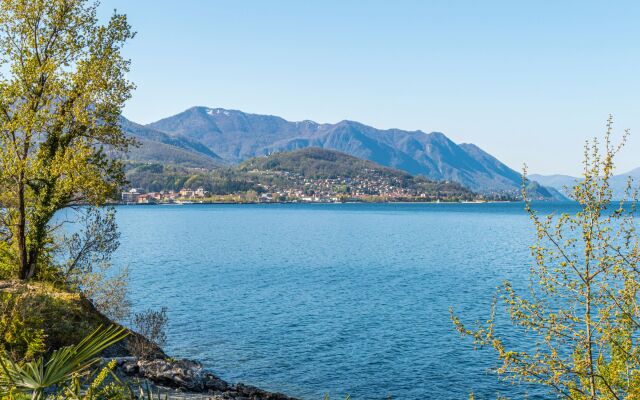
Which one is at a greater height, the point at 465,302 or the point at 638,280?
the point at 638,280

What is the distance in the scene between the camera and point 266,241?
14025 cm

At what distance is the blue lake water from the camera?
36906 millimetres

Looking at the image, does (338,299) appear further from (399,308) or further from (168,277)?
(168,277)

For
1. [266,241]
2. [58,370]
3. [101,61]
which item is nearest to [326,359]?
[101,61]

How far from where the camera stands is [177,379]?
86.0 feet

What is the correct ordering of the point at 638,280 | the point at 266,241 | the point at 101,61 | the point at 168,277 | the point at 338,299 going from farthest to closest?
the point at 266,241, the point at 168,277, the point at 338,299, the point at 101,61, the point at 638,280

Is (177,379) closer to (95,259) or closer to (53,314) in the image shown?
(53,314)

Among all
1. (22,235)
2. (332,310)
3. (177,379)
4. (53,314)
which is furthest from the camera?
(332,310)

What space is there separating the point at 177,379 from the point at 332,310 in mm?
33422

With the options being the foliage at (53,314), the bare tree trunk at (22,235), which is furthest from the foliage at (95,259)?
the foliage at (53,314)

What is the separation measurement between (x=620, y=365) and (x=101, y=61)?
3056 centimetres

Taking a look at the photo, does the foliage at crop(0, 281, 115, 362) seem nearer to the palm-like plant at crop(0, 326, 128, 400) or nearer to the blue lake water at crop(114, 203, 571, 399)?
the blue lake water at crop(114, 203, 571, 399)

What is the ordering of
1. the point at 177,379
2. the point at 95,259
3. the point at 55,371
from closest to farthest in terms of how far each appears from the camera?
the point at 55,371, the point at 177,379, the point at 95,259

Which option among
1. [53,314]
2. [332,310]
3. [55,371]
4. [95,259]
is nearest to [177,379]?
[53,314]
